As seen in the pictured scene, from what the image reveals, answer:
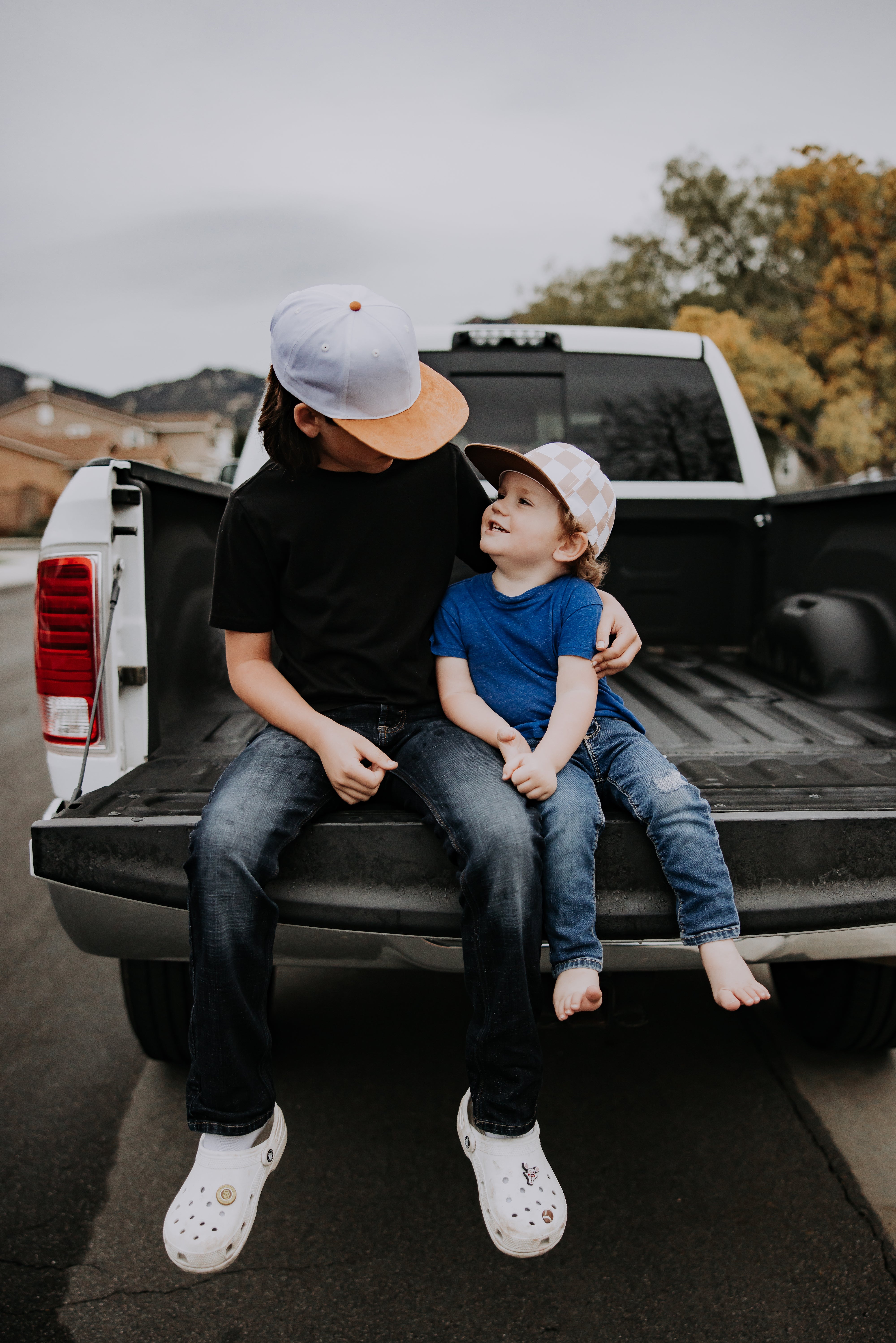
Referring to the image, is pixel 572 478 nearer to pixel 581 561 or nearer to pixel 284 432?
pixel 581 561

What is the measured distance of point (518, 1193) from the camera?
5.66 feet

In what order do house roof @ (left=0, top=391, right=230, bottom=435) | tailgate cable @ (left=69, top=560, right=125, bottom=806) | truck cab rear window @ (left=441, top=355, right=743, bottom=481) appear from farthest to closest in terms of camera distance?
house roof @ (left=0, top=391, right=230, bottom=435) → truck cab rear window @ (left=441, top=355, right=743, bottom=481) → tailgate cable @ (left=69, top=560, right=125, bottom=806)

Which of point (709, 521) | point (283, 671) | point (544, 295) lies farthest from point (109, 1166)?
point (544, 295)

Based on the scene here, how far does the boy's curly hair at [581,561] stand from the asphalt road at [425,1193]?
2.89ft

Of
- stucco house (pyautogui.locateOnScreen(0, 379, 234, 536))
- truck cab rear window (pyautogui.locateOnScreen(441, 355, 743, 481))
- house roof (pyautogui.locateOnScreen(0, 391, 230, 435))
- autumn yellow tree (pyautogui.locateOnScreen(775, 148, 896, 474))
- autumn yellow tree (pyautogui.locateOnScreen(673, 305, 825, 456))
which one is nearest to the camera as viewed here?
truck cab rear window (pyautogui.locateOnScreen(441, 355, 743, 481))

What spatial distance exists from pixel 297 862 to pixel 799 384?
19.8 metres

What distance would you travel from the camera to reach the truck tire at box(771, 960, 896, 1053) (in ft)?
8.70

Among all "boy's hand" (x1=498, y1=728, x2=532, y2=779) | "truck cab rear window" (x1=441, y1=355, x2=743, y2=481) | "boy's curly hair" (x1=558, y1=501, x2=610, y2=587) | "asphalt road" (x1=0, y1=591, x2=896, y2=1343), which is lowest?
"asphalt road" (x1=0, y1=591, x2=896, y2=1343)

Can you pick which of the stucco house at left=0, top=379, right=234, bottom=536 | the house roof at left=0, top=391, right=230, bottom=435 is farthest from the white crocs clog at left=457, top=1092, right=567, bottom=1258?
the house roof at left=0, top=391, right=230, bottom=435

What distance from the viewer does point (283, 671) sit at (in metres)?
2.31

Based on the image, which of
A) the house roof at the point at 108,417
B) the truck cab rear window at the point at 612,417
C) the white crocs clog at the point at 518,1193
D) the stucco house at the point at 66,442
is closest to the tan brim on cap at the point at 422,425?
the white crocs clog at the point at 518,1193

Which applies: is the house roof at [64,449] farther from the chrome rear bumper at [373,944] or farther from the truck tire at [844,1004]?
the chrome rear bumper at [373,944]

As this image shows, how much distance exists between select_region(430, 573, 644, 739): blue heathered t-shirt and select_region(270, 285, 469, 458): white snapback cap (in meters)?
0.38

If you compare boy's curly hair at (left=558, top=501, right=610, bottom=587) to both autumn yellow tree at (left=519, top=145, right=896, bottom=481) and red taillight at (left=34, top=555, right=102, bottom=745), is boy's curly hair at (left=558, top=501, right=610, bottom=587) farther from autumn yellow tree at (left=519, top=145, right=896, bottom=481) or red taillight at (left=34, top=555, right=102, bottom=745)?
autumn yellow tree at (left=519, top=145, right=896, bottom=481)
